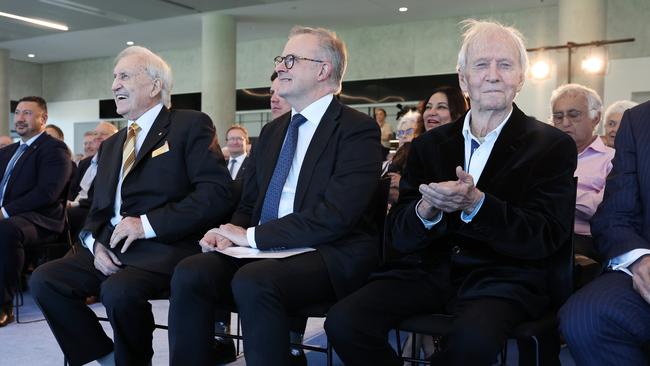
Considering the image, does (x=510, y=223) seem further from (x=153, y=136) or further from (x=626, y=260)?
(x=153, y=136)

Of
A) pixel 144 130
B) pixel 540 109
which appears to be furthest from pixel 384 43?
pixel 144 130

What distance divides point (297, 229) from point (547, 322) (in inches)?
33.5

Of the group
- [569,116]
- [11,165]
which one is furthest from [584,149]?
[11,165]

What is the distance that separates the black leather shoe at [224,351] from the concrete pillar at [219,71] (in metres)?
9.14

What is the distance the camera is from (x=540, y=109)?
38.0 ft

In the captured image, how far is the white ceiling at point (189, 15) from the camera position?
Answer: 11.3m

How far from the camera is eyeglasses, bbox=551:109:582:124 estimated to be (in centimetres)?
332

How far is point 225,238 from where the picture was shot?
230 centimetres

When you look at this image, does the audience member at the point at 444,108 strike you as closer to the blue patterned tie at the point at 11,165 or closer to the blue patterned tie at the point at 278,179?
the blue patterned tie at the point at 278,179

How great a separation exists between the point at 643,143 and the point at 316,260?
3.62ft

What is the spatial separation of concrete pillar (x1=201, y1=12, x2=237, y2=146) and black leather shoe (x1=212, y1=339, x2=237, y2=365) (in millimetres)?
9139

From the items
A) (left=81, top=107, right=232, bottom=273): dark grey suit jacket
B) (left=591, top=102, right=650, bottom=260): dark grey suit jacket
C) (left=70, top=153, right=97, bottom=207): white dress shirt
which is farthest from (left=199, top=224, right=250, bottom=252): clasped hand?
(left=70, top=153, right=97, bottom=207): white dress shirt

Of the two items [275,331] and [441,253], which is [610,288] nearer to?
[441,253]

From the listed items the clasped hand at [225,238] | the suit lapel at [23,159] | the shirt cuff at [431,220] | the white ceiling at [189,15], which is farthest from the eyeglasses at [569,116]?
the white ceiling at [189,15]
